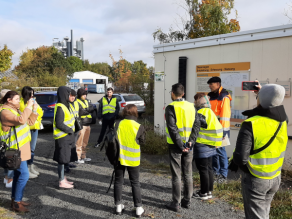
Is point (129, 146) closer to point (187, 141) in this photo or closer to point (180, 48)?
point (187, 141)

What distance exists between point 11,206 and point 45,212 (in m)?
0.58

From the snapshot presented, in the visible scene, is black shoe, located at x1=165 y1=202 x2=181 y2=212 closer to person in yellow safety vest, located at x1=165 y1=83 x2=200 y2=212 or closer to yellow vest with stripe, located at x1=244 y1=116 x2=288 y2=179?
person in yellow safety vest, located at x1=165 y1=83 x2=200 y2=212

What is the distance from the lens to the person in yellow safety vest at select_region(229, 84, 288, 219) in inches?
94.9

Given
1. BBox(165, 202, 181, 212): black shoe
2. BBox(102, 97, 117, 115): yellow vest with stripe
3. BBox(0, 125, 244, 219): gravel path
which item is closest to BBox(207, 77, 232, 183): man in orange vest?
BBox(0, 125, 244, 219): gravel path

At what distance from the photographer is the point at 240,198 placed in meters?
4.52

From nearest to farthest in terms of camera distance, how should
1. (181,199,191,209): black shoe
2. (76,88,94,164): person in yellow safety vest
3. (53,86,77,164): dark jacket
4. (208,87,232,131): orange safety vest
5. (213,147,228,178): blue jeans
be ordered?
(181,199,191,209): black shoe → (53,86,77,164): dark jacket → (208,87,232,131): orange safety vest → (213,147,228,178): blue jeans → (76,88,94,164): person in yellow safety vest

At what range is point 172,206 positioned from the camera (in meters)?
4.15

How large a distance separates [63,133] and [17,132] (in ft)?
3.32

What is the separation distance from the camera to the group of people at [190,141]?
245cm

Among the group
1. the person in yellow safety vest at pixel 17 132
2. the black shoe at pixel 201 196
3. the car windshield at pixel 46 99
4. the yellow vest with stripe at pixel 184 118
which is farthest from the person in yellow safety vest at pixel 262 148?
the car windshield at pixel 46 99

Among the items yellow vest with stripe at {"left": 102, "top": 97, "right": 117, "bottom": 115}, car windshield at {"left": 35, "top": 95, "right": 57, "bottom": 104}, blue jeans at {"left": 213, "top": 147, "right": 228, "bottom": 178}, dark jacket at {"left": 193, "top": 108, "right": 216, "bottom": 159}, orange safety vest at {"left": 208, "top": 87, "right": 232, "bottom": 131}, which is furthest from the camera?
car windshield at {"left": 35, "top": 95, "right": 57, "bottom": 104}

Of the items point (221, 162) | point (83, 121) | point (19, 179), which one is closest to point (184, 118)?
point (221, 162)

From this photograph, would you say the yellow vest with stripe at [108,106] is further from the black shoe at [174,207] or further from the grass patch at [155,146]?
the black shoe at [174,207]

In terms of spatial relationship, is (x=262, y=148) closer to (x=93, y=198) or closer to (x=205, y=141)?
(x=205, y=141)
